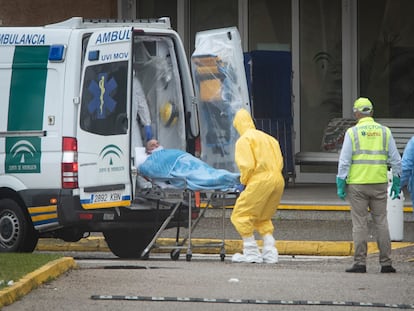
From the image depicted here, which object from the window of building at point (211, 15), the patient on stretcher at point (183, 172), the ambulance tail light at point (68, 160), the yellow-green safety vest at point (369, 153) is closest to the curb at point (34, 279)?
the ambulance tail light at point (68, 160)

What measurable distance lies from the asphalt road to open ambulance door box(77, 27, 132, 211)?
30.3 inches

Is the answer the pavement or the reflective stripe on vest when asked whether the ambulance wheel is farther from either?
the reflective stripe on vest

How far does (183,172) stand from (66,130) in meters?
1.37

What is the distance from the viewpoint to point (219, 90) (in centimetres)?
1652

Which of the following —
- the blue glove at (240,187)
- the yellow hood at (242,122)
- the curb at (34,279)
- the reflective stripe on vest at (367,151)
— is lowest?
the curb at (34,279)

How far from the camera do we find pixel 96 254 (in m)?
17.5

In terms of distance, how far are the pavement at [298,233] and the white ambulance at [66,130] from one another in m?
1.25

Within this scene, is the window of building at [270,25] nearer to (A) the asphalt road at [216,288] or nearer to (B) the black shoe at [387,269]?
(A) the asphalt road at [216,288]

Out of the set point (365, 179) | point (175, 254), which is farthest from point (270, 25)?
point (365, 179)

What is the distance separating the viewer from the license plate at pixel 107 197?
14938 mm

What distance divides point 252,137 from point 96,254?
329 centimetres

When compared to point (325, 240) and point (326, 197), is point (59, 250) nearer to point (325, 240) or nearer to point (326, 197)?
point (325, 240)

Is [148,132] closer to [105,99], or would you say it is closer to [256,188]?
[105,99]

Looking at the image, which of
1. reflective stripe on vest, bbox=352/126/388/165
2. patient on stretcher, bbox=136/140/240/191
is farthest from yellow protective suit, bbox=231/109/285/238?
reflective stripe on vest, bbox=352/126/388/165
